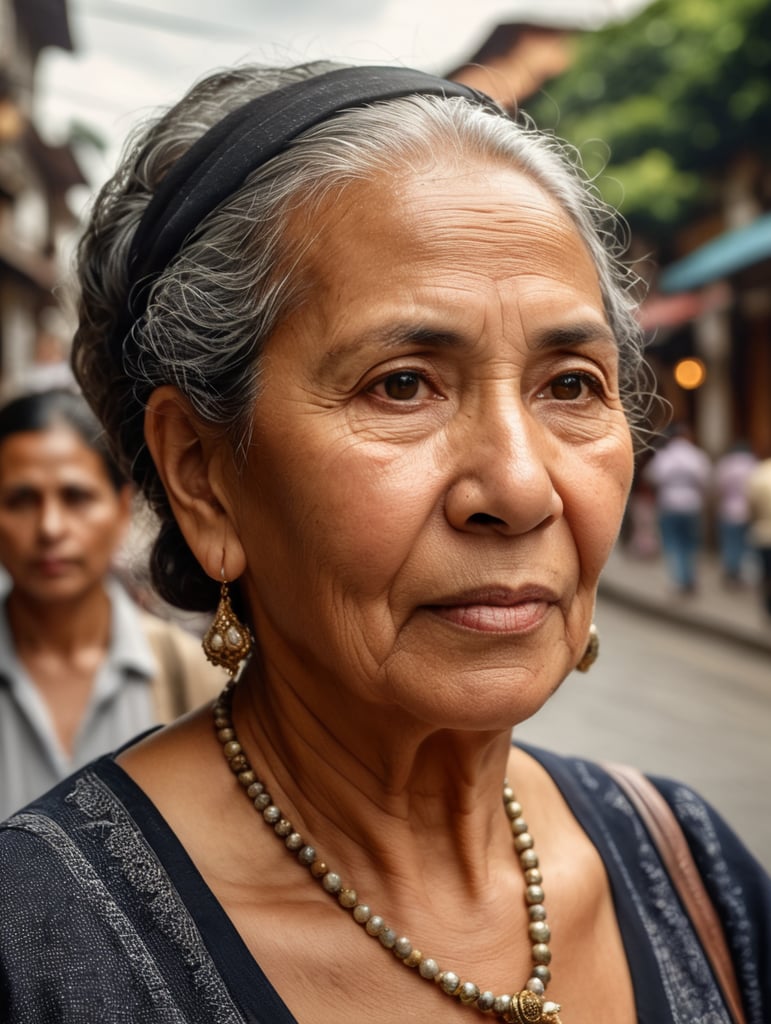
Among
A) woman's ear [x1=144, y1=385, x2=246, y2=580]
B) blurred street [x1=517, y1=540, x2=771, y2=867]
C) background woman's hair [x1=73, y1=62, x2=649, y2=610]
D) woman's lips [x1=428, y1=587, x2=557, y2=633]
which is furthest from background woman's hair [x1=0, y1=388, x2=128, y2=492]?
blurred street [x1=517, y1=540, x2=771, y2=867]

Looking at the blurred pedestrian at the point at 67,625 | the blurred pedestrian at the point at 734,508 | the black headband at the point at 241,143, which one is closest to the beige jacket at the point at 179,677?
the blurred pedestrian at the point at 67,625

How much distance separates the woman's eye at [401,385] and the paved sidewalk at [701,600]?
8.68m

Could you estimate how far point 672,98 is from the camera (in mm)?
19000

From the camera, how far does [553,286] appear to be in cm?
143

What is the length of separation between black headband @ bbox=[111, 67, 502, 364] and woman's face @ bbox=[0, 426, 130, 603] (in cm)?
189

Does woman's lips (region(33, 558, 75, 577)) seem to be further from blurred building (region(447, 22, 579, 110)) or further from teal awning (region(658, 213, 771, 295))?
blurred building (region(447, 22, 579, 110))

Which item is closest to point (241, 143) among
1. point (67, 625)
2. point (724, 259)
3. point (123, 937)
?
point (123, 937)

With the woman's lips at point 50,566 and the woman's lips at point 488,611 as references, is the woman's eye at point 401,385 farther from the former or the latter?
the woman's lips at point 50,566

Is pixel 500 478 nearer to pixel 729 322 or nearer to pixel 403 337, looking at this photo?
pixel 403 337

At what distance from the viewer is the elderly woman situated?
1350mm

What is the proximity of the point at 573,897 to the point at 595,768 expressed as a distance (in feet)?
0.92

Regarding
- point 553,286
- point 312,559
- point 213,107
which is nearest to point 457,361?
point 553,286

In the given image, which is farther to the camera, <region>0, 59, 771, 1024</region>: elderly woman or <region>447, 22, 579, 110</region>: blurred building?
<region>447, 22, 579, 110</region>: blurred building

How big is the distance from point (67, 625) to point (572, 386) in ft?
7.39
